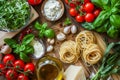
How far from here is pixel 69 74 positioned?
7.48 feet

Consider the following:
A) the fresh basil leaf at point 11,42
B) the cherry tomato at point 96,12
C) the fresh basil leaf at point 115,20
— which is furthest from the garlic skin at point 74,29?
the fresh basil leaf at point 11,42

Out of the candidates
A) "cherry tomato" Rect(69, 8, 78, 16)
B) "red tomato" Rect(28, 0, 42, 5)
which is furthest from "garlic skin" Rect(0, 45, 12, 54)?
"cherry tomato" Rect(69, 8, 78, 16)

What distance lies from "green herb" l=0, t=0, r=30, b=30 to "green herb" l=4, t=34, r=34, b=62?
0.26 ft

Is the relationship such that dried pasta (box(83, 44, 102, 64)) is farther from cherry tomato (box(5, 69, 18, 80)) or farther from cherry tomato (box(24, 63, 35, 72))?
cherry tomato (box(5, 69, 18, 80))

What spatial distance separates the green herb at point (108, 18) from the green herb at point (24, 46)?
40 cm

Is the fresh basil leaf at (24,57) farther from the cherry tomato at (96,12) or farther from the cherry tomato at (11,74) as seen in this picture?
the cherry tomato at (96,12)

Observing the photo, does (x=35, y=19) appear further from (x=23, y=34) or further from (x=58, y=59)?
(x=58, y=59)

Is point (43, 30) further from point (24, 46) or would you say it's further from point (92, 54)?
point (92, 54)

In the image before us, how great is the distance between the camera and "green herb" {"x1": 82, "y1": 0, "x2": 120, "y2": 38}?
7.08 feet

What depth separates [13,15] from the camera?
2.32m

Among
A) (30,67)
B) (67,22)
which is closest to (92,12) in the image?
(67,22)

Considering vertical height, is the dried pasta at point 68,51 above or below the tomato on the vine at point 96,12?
below

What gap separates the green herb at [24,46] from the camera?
7.63 ft

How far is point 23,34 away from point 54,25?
197mm
